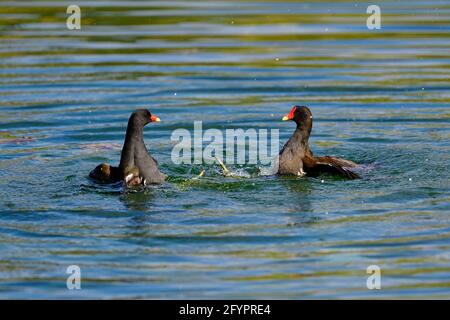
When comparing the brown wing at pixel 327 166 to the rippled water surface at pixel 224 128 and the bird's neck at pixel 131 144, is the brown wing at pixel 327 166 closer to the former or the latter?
the rippled water surface at pixel 224 128

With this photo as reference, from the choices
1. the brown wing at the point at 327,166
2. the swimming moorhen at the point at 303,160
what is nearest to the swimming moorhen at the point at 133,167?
the swimming moorhen at the point at 303,160

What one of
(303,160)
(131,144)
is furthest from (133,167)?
(303,160)

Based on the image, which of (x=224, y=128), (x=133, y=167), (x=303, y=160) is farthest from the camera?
(x=224, y=128)

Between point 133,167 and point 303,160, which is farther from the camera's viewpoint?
point 303,160

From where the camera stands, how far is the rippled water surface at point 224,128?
9.04 meters

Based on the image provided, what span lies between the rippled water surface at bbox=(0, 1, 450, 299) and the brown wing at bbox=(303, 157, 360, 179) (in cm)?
14

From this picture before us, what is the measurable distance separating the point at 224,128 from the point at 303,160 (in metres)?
2.53

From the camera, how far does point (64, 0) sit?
71.6 feet

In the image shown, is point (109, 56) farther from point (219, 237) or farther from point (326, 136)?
point (219, 237)

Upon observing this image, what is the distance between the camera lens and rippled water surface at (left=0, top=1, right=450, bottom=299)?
356 inches

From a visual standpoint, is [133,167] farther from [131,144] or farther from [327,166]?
[327,166]

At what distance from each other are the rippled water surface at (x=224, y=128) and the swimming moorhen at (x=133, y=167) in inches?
7.1

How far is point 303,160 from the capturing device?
12.2 metres

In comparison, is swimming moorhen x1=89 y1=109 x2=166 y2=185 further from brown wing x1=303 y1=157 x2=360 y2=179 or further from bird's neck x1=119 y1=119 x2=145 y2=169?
brown wing x1=303 y1=157 x2=360 y2=179
